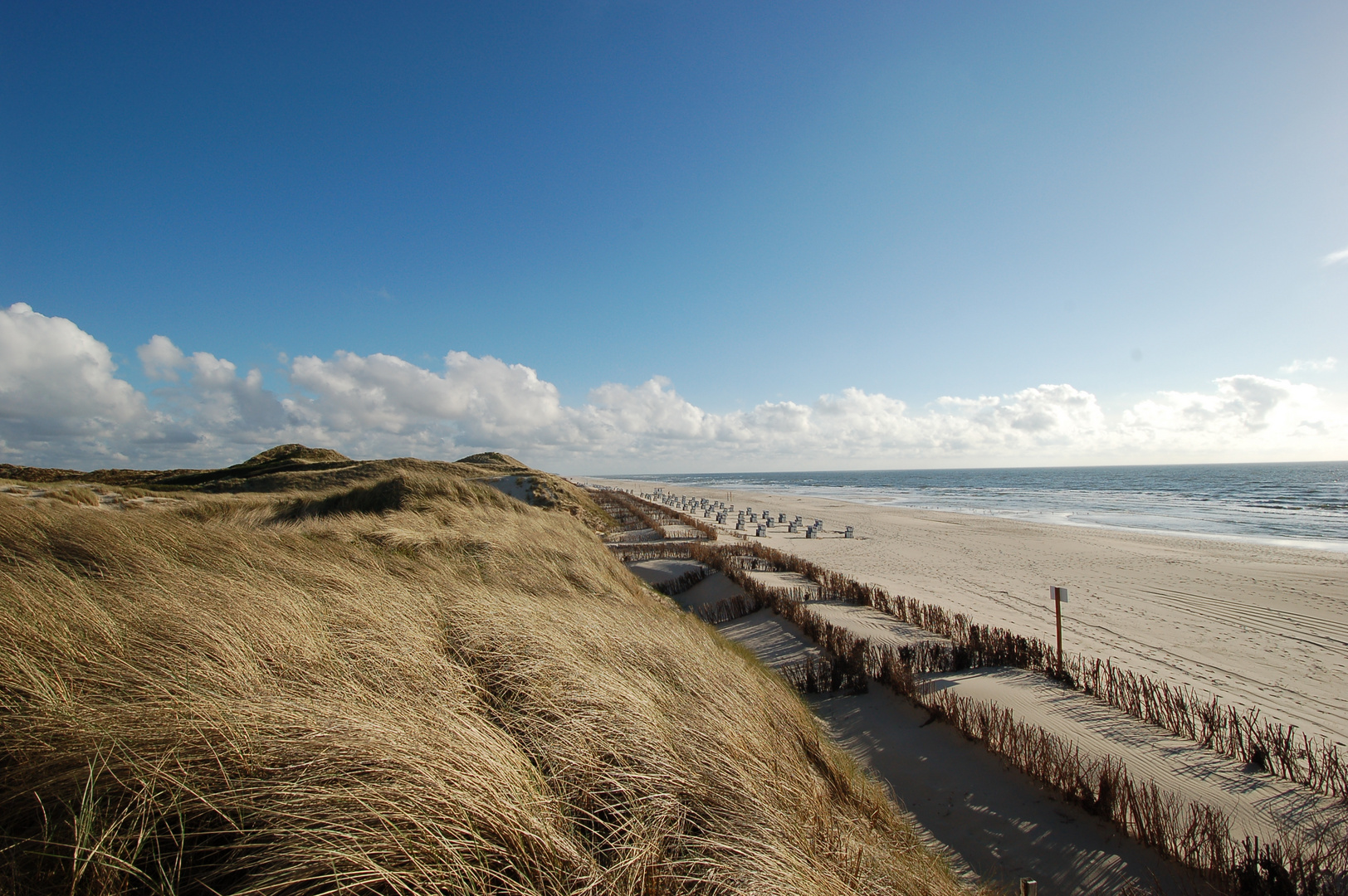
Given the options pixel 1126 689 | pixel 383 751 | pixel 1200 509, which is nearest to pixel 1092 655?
pixel 1126 689

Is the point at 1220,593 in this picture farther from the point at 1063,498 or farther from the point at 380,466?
the point at 1063,498

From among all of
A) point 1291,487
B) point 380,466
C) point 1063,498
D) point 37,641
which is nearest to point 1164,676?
point 37,641

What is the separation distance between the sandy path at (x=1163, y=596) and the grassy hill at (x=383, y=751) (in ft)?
23.8

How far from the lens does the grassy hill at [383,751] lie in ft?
6.66

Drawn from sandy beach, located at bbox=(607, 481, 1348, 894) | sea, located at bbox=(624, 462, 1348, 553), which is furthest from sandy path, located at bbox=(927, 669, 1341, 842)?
sea, located at bbox=(624, 462, 1348, 553)

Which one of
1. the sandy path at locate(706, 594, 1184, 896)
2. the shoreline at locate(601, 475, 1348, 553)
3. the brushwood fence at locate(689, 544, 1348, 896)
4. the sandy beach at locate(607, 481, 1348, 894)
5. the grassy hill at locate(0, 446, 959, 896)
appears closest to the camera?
the grassy hill at locate(0, 446, 959, 896)

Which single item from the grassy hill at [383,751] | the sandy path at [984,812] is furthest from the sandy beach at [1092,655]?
the grassy hill at [383,751]

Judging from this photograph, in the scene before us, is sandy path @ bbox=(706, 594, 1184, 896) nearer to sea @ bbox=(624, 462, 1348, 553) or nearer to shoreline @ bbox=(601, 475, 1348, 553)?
shoreline @ bbox=(601, 475, 1348, 553)

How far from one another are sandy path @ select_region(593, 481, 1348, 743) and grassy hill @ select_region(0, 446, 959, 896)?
7250 millimetres

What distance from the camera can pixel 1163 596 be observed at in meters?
13.0

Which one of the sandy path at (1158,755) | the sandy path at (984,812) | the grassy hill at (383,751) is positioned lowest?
the sandy path at (984,812)

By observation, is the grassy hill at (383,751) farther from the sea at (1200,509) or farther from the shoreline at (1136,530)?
the sea at (1200,509)

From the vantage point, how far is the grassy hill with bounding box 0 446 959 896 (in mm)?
2029

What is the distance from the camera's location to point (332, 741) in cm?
241
